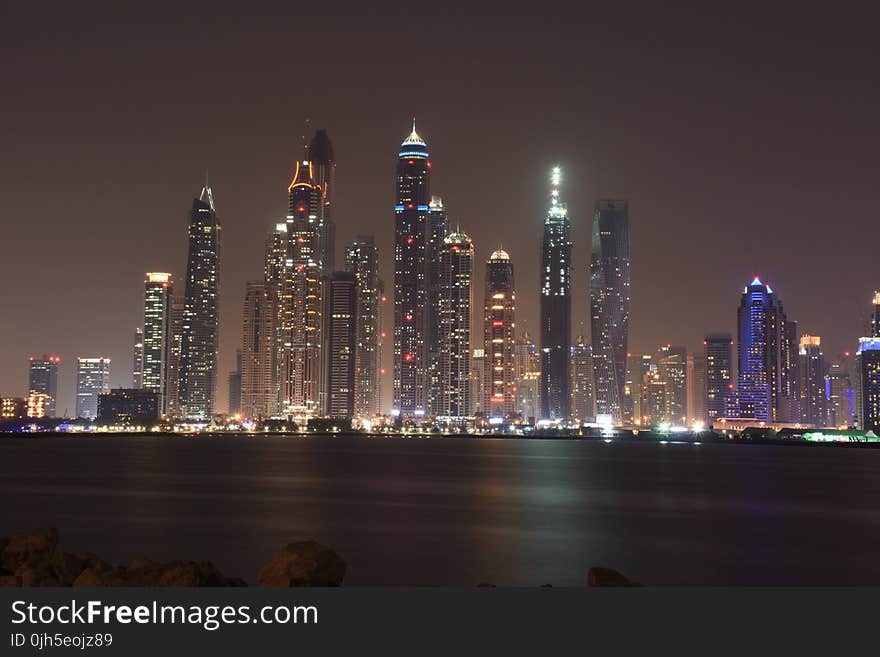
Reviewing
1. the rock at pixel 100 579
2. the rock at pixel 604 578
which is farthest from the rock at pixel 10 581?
the rock at pixel 604 578

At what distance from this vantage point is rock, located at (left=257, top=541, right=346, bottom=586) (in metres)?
Result: 18.5

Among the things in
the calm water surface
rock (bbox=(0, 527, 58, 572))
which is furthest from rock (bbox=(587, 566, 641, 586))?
the calm water surface

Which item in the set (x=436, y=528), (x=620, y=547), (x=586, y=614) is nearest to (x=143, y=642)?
(x=586, y=614)

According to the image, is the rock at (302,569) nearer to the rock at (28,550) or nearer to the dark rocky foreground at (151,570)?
the dark rocky foreground at (151,570)

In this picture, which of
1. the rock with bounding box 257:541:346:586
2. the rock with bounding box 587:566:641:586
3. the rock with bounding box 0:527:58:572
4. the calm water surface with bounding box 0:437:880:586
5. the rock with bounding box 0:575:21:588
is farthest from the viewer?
the calm water surface with bounding box 0:437:880:586

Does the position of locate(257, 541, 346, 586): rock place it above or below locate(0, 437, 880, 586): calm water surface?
above

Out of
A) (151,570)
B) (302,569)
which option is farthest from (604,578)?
(151,570)

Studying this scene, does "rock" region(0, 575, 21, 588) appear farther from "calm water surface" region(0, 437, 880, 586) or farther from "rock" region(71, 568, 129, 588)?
"calm water surface" region(0, 437, 880, 586)

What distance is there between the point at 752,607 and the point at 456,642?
5.41 m

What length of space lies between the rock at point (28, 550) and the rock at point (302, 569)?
4.97 meters

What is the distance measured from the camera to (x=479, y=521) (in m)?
51.8

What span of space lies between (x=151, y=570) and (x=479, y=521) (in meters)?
35.1

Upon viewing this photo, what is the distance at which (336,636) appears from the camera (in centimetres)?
1402

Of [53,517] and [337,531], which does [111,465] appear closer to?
[53,517]
